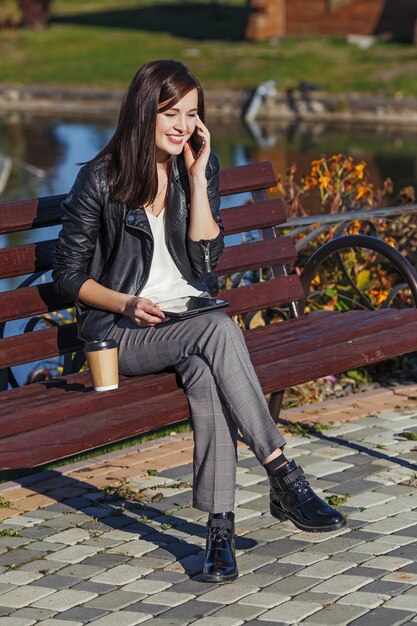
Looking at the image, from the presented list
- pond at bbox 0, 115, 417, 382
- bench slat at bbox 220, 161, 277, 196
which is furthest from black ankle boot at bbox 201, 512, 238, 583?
pond at bbox 0, 115, 417, 382

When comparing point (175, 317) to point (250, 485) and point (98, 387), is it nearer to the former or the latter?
point (98, 387)

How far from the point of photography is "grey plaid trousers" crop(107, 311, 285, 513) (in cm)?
416

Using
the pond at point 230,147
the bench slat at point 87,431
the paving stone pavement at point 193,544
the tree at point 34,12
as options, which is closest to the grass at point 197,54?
the tree at point 34,12

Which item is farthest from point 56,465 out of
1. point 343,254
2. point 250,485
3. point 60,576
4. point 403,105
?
point 403,105

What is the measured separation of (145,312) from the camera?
4.32m

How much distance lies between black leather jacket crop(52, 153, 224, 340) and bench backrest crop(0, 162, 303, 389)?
0.28 meters

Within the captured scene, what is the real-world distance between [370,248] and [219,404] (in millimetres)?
1627

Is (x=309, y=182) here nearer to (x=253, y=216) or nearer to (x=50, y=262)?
(x=253, y=216)

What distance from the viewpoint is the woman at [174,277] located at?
4.17 m

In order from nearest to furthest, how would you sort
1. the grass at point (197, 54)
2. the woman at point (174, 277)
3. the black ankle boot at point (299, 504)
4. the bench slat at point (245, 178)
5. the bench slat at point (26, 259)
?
the woman at point (174, 277) < the black ankle boot at point (299, 504) < the bench slat at point (26, 259) < the bench slat at point (245, 178) < the grass at point (197, 54)

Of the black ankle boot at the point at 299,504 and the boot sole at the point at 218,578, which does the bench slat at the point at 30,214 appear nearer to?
the black ankle boot at the point at 299,504

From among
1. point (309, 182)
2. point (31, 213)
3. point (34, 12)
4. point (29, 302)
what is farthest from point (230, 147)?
point (34, 12)

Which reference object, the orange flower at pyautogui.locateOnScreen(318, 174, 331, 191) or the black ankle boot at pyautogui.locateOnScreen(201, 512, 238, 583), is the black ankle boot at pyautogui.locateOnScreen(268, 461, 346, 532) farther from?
the orange flower at pyautogui.locateOnScreen(318, 174, 331, 191)

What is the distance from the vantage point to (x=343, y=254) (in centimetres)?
722
